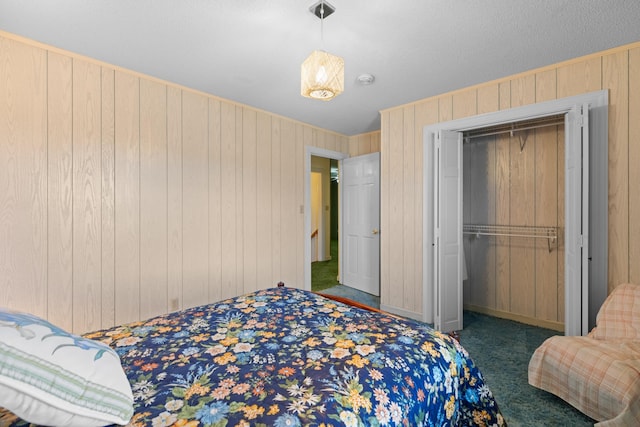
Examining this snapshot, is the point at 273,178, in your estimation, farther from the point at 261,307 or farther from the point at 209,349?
the point at 209,349

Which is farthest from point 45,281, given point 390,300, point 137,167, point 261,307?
point 390,300

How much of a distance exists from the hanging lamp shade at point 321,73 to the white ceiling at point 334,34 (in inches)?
15.7

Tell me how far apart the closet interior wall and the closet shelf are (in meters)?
0.04

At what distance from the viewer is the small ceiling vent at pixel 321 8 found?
6.07 ft

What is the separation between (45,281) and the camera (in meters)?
2.38

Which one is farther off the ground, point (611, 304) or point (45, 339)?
point (45, 339)

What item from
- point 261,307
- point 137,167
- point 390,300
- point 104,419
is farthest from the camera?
point 390,300

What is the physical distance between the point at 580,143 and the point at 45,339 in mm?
3335

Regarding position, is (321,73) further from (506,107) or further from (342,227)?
(342,227)

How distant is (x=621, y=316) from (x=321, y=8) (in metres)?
2.78

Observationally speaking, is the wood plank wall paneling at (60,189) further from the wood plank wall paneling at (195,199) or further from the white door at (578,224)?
the white door at (578,224)

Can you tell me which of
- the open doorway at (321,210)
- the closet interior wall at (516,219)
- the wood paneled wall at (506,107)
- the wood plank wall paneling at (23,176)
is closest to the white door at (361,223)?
the wood paneled wall at (506,107)

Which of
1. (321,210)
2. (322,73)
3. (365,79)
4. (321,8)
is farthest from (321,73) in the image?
(321,210)

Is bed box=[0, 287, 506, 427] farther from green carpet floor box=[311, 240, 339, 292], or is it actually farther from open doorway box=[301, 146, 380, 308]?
green carpet floor box=[311, 240, 339, 292]
